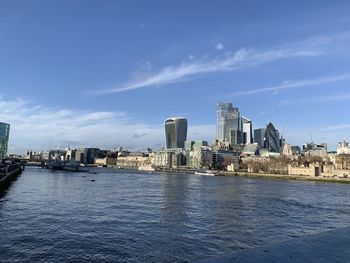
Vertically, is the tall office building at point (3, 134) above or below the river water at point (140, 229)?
above

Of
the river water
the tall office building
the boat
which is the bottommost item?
the river water

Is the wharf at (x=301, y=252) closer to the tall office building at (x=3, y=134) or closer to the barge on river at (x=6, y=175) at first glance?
the barge on river at (x=6, y=175)

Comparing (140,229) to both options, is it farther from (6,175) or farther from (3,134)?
(3,134)

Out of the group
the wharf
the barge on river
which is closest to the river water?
the wharf

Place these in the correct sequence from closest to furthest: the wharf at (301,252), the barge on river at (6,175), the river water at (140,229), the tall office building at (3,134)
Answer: the wharf at (301,252), the river water at (140,229), the barge on river at (6,175), the tall office building at (3,134)

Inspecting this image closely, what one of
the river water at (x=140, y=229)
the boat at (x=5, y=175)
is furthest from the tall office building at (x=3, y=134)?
the river water at (x=140, y=229)

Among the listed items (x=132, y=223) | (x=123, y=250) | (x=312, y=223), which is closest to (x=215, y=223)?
(x=132, y=223)

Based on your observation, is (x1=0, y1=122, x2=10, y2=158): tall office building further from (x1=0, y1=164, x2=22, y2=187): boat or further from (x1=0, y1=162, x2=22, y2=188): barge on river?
(x1=0, y1=164, x2=22, y2=187): boat

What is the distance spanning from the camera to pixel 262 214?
42.6 meters

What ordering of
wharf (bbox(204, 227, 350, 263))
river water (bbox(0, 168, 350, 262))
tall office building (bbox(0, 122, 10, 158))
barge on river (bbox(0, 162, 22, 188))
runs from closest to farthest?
wharf (bbox(204, 227, 350, 263)), river water (bbox(0, 168, 350, 262)), barge on river (bbox(0, 162, 22, 188)), tall office building (bbox(0, 122, 10, 158))

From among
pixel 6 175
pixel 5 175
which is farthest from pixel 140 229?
pixel 6 175

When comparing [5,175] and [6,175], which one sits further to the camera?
[6,175]

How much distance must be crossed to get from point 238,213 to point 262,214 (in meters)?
2.67

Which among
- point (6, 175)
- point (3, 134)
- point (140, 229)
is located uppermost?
point (3, 134)
